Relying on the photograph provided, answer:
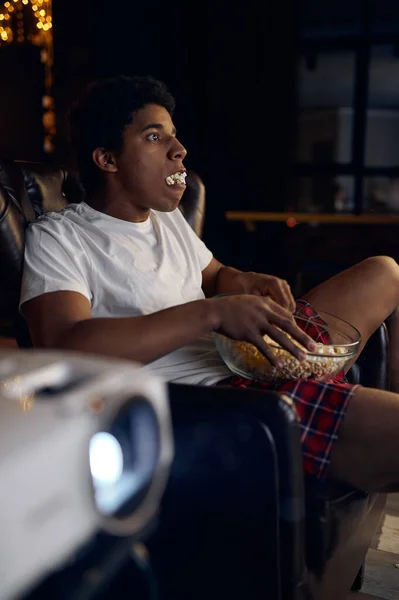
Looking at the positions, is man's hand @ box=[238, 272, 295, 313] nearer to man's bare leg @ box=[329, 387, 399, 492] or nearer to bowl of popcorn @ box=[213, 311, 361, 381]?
bowl of popcorn @ box=[213, 311, 361, 381]

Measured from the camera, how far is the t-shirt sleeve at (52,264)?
1178mm

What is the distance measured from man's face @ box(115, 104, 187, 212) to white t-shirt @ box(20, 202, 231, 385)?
0.07m

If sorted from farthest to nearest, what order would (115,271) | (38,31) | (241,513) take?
(38,31) → (115,271) → (241,513)

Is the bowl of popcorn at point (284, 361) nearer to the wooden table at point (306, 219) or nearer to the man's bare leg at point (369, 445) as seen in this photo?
the man's bare leg at point (369, 445)

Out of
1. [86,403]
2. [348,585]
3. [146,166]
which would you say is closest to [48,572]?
[86,403]

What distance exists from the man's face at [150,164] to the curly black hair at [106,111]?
0.08 ft

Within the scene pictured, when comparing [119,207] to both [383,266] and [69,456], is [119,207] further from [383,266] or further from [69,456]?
[69,456]

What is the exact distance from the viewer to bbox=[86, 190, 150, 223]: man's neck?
143 centimetres

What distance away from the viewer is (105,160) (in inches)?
57.0

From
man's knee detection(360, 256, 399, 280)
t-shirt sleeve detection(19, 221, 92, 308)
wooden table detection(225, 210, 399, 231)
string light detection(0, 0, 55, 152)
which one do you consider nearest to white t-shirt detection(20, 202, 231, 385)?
t-shirt sleeve detection(19, 221, 92, 308)

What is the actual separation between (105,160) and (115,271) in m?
0.29

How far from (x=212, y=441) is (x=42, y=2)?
13.5 ft

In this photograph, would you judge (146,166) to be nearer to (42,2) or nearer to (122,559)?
(122,559)

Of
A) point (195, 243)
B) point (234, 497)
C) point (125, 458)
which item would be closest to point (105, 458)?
point (125, 458)
